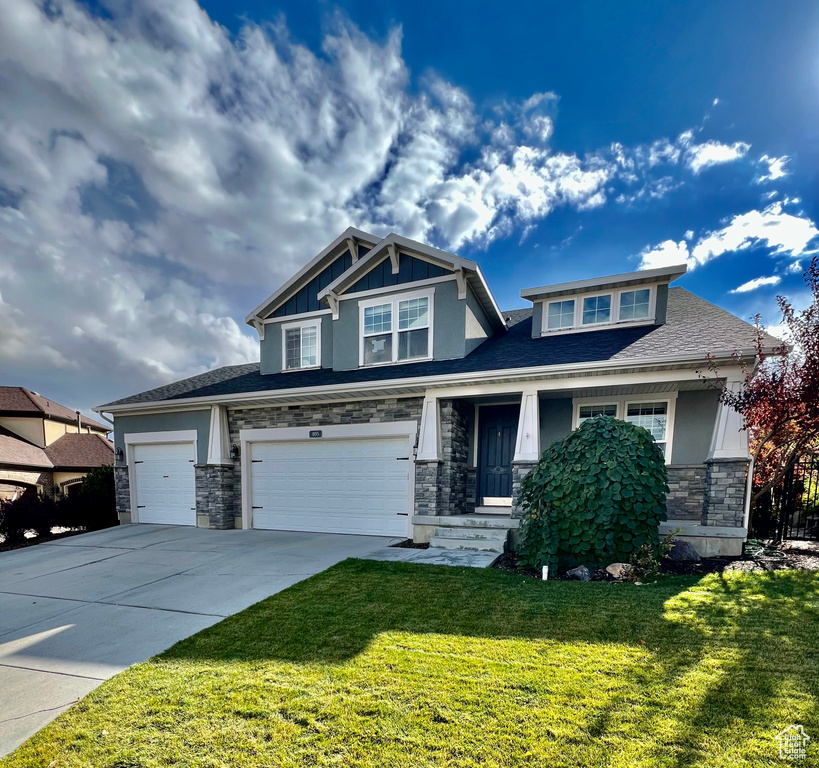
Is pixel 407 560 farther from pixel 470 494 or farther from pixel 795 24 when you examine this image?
pixel 795 24

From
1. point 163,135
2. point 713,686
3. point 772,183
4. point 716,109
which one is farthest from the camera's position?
point 772,183

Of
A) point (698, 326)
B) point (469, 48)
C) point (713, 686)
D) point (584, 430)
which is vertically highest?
point (469, 48)

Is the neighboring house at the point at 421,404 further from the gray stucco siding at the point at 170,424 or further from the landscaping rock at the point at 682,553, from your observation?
the landscaping rock at the point at 682,553

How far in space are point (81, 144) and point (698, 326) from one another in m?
12.6

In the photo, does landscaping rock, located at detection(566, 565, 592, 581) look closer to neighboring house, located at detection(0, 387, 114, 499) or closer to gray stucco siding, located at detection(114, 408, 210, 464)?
gray stucco siding, located at detection(114, 408, 210, 464)

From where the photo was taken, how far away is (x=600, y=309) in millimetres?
9141

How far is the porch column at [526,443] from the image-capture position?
288 inches

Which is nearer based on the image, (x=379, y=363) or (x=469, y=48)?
(x=469, y=48)

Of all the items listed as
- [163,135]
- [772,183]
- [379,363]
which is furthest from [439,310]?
[772,183]

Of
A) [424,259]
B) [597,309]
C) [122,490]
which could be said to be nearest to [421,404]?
[424,259]

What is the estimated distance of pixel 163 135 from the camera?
7.14m

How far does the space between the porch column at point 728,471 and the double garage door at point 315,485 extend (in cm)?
541

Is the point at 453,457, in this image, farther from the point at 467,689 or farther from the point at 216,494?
the point at 216,494

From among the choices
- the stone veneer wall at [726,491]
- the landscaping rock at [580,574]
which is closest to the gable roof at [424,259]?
the stone veneer wall at [726,491]
